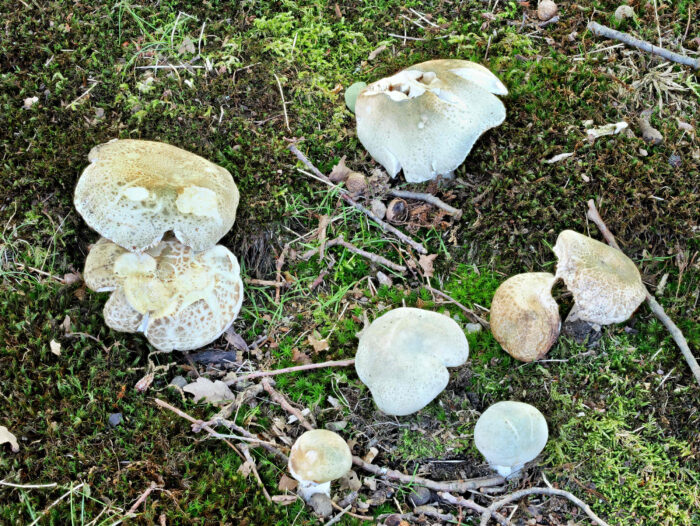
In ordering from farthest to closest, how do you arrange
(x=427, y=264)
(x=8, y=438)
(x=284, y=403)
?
1. (x=427, y=264)
2. (x=284, y=403)
3. (x=8, y=438)

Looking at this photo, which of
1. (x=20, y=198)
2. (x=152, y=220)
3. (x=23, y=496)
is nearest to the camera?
(x=23, y=496)

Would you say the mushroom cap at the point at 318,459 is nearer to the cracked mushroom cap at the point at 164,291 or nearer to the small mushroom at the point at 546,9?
the cracked mushroom cap at the point at 164,291

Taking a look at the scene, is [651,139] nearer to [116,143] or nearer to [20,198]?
[116,143]

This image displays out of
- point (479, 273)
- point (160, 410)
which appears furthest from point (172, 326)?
point (479, 273)

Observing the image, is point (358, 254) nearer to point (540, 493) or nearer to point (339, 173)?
point (339, 173)

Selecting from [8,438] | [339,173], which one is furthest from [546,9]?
[8,438]

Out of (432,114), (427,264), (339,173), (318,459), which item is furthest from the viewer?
(339,173)
